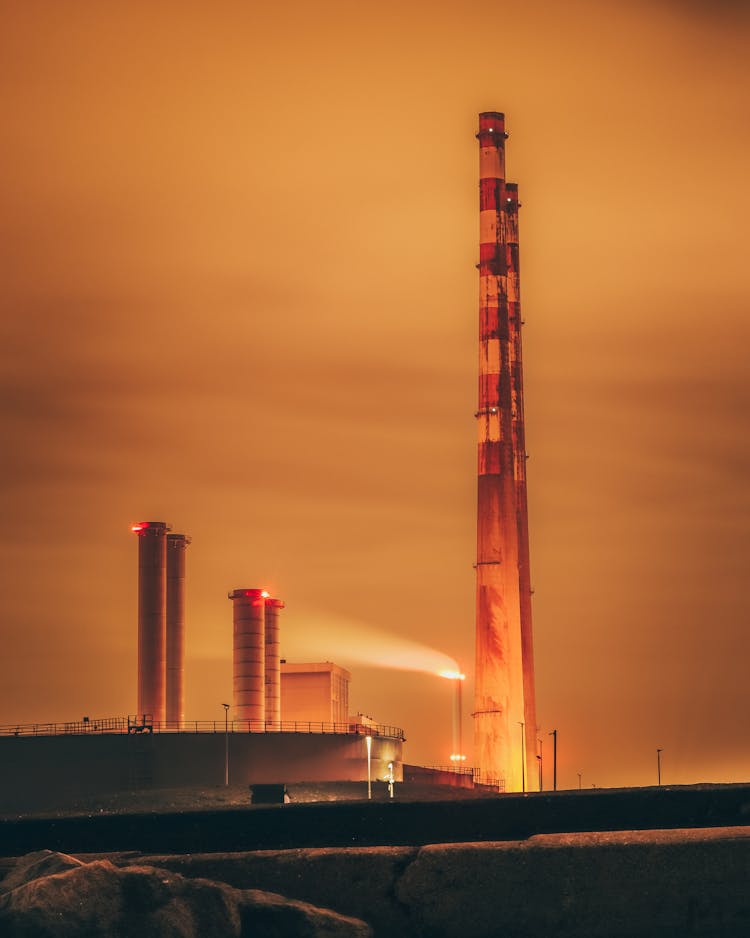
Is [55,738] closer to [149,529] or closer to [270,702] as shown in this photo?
[149,529]

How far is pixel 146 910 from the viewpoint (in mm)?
4551

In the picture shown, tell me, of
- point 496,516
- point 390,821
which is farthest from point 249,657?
point 390,821

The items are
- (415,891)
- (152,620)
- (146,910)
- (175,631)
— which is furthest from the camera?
(175,631)

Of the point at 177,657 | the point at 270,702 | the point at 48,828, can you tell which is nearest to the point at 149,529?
the point at 177,657

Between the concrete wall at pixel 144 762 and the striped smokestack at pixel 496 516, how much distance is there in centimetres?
821

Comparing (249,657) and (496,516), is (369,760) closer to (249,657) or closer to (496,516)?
(249,657)

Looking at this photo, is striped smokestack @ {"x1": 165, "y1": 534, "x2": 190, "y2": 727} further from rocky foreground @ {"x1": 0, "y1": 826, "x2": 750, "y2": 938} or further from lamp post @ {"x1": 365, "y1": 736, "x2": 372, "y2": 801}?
rocky foreground @ {"x1": 0, "y1": 826, "x2": 750, "y2": 938}

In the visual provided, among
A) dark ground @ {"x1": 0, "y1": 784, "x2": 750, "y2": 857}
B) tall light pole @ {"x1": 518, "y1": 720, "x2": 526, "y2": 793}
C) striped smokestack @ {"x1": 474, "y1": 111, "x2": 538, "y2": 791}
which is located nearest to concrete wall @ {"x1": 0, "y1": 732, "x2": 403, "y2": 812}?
striped smokestack @ {"x1": 474, "y1": 111, "x2": 538, "y2": 791}

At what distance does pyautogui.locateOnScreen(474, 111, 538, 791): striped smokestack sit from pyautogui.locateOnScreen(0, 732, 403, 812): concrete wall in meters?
8.21

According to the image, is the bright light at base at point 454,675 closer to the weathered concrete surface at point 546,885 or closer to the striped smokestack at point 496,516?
the striped smokestack at point 496,516

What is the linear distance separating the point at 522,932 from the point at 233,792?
160 ft

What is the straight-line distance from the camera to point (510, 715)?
173ft

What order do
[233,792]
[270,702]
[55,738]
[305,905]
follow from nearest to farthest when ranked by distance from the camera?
[305,905], [233,792], [55,738], [270,702]

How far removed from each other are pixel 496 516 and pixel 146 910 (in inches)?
1859
